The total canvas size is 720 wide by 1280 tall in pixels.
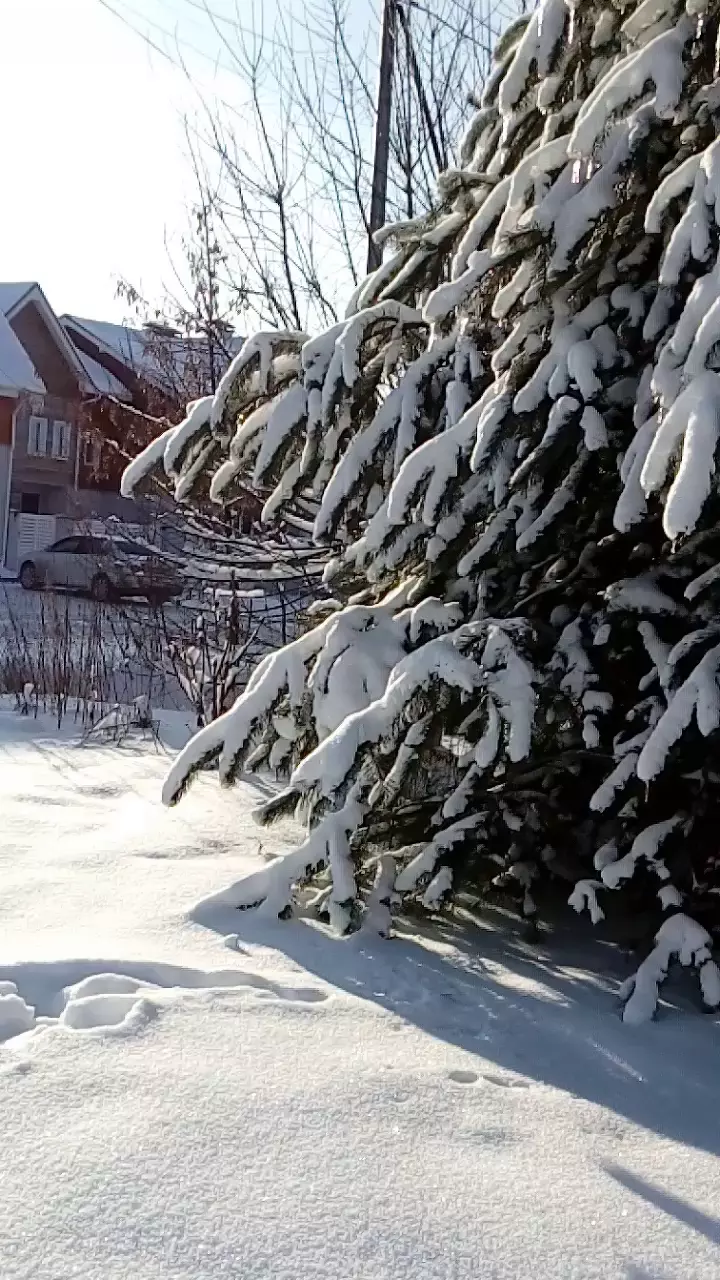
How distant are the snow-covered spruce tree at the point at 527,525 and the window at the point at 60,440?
27908 millimetres

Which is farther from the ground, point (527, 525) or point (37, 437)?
point (37, 437)

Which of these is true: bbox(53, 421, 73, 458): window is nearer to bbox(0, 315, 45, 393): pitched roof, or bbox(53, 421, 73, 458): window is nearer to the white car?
bbox(0, 315, 45, 393): pitched roof

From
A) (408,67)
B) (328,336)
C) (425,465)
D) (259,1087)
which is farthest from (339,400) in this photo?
(408,67)

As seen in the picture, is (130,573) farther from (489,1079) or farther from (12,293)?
(12,293)

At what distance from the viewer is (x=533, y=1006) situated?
2.91 meters

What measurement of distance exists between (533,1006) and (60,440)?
29.9 meters

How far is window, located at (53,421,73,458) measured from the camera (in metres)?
30.3

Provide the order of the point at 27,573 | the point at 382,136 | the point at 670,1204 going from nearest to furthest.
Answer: the point at 670,1204 → the point at 382,136 → the point at 27,573

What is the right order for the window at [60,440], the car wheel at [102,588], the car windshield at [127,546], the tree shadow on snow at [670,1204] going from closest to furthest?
the tree shadow on snow at [670,1204], the car windshield at [127,546], the car wheel at [102,588], the window at [60,440]

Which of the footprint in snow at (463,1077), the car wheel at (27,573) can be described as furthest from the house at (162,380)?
the car wheel at (27,573)

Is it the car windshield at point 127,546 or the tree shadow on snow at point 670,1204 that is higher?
the car windshield at point 127,546

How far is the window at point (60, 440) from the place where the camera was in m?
30.3

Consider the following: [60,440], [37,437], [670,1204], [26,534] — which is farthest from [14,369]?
[670,1204]

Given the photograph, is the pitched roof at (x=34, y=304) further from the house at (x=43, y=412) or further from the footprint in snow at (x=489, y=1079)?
the footprint in snow at (x=489, y=1079)
